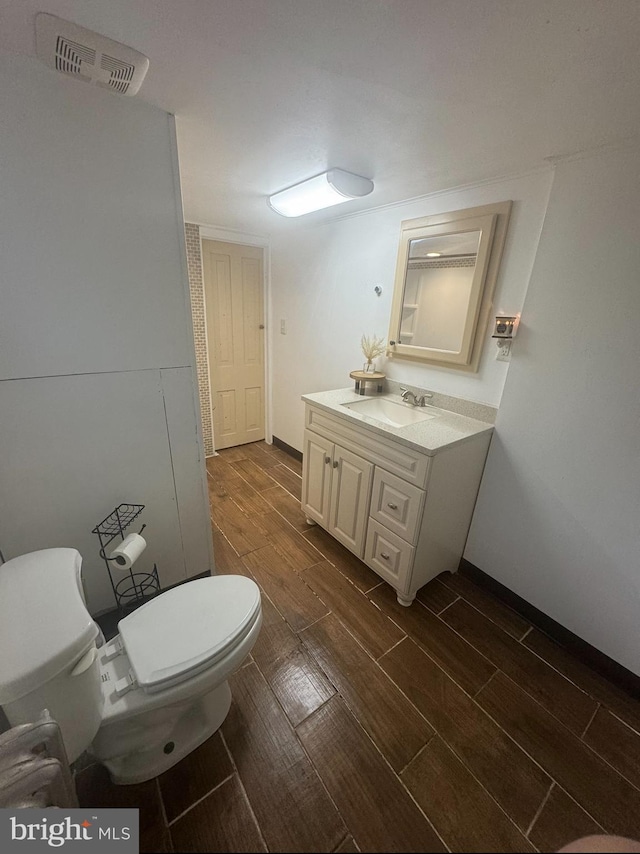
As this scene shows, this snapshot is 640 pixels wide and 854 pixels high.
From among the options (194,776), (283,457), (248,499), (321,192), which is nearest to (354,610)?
(194,776)

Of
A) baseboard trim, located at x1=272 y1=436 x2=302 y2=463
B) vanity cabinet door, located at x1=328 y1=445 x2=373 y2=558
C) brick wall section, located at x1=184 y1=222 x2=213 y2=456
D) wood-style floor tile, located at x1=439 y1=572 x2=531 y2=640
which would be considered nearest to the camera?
wood-style floor tile, located at x1=439 y1=572 x2=531 y2=640

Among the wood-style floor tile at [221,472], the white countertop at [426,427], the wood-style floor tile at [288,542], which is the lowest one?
the wood-style floor tile at [288,542]

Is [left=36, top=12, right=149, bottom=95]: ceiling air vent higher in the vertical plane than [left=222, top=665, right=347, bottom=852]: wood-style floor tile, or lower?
higher

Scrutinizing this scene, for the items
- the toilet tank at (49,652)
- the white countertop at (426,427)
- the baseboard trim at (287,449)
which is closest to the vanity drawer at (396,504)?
the white countertop at (426,427)

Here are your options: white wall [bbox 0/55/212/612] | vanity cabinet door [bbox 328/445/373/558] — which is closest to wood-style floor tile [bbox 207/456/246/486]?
vanity cabinet door [bbox 328/445/373/558]

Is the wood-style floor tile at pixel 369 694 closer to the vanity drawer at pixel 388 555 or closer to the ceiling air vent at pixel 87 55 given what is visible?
the vanity drawer at pixel 388 555

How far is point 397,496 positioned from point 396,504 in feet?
0.14

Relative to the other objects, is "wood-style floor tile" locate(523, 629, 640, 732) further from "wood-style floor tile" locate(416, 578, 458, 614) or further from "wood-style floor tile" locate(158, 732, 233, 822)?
"wood-style floor tile" locate(158, 732, 233, 822)

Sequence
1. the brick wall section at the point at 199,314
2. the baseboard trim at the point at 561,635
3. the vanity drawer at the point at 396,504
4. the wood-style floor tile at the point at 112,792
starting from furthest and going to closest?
the brick wall section at the point at 199,314
the vanity drawer at the point at 396,504
the baseboard trim at the point at 561,635
the wood-style floor tile at the point at 112,792

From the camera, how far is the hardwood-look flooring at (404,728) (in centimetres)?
94

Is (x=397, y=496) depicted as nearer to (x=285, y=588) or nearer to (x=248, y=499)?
(x=285, y=588)

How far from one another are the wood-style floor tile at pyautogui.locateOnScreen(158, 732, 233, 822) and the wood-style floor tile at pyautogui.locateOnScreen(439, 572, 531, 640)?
4.20ft

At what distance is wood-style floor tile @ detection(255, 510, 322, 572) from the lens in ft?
6.25

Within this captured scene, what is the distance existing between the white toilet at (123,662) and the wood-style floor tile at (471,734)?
722 millimetres
